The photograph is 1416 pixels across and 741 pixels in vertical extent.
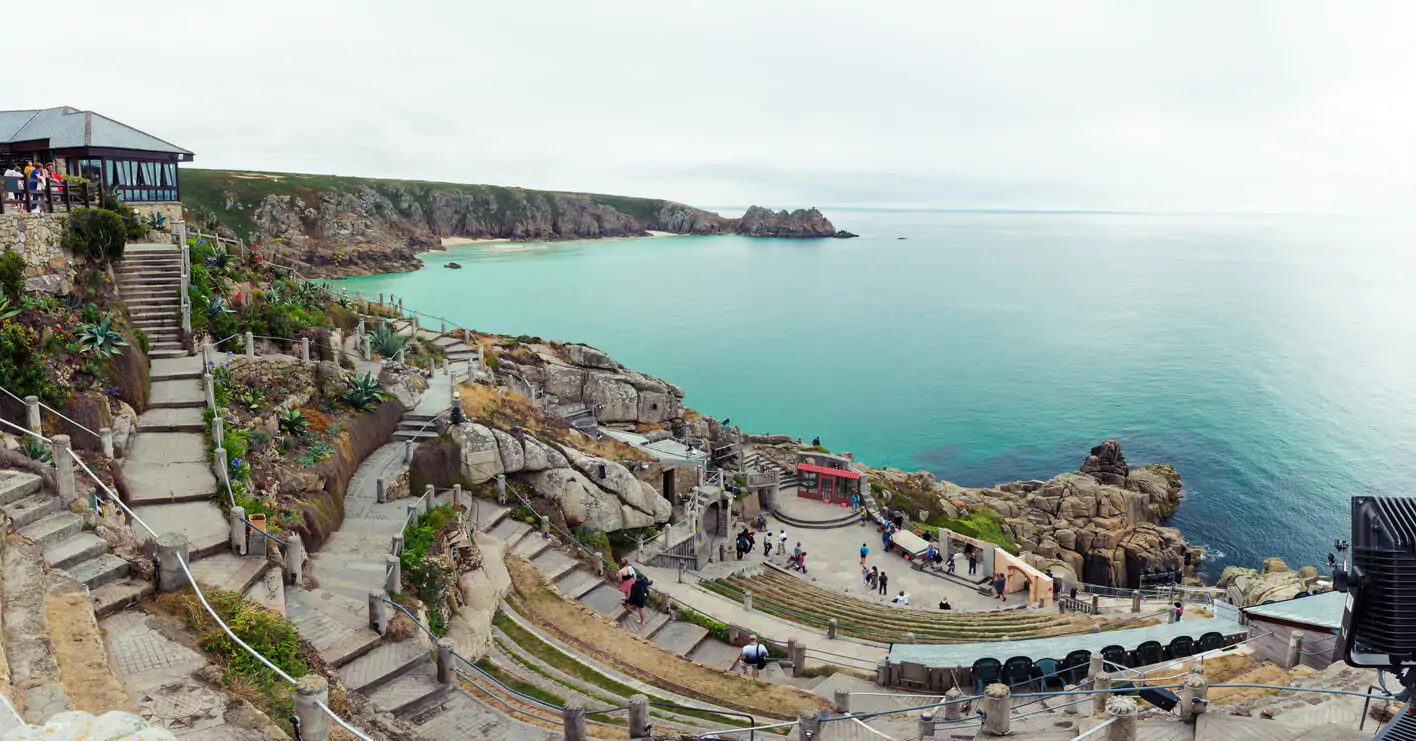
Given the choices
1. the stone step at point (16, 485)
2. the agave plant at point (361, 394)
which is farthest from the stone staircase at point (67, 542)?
the agave plant at point (361, 394)

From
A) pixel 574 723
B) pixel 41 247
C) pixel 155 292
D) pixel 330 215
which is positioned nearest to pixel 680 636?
pixel 574 723

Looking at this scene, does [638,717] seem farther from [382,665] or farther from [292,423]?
[292,423]

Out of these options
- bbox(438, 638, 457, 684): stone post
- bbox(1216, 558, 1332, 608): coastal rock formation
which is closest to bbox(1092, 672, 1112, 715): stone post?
bbox(438, 638, 457, 684): stone post

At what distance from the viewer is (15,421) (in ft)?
47.4

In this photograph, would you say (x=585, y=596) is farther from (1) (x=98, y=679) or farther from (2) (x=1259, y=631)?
(2) (x=1259, y=631)

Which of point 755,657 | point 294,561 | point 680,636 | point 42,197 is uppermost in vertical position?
point 42,197

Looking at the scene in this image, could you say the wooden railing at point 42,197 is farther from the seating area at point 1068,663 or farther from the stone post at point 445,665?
the seating area at point 1068,663

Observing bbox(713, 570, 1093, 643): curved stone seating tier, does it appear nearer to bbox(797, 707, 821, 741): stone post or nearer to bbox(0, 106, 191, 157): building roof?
bbox(797, 707, 821, 741): stone post

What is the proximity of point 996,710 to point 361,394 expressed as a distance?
59.0 feet

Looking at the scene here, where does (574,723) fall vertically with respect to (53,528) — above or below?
below

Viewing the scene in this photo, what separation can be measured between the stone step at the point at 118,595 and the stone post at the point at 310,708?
3.83m

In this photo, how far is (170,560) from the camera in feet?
36.0

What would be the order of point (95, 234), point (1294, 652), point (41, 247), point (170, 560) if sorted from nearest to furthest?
point (170, 560) → point (1294, 652) → point (41, 247) → point (95, 234)

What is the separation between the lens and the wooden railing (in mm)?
19355
